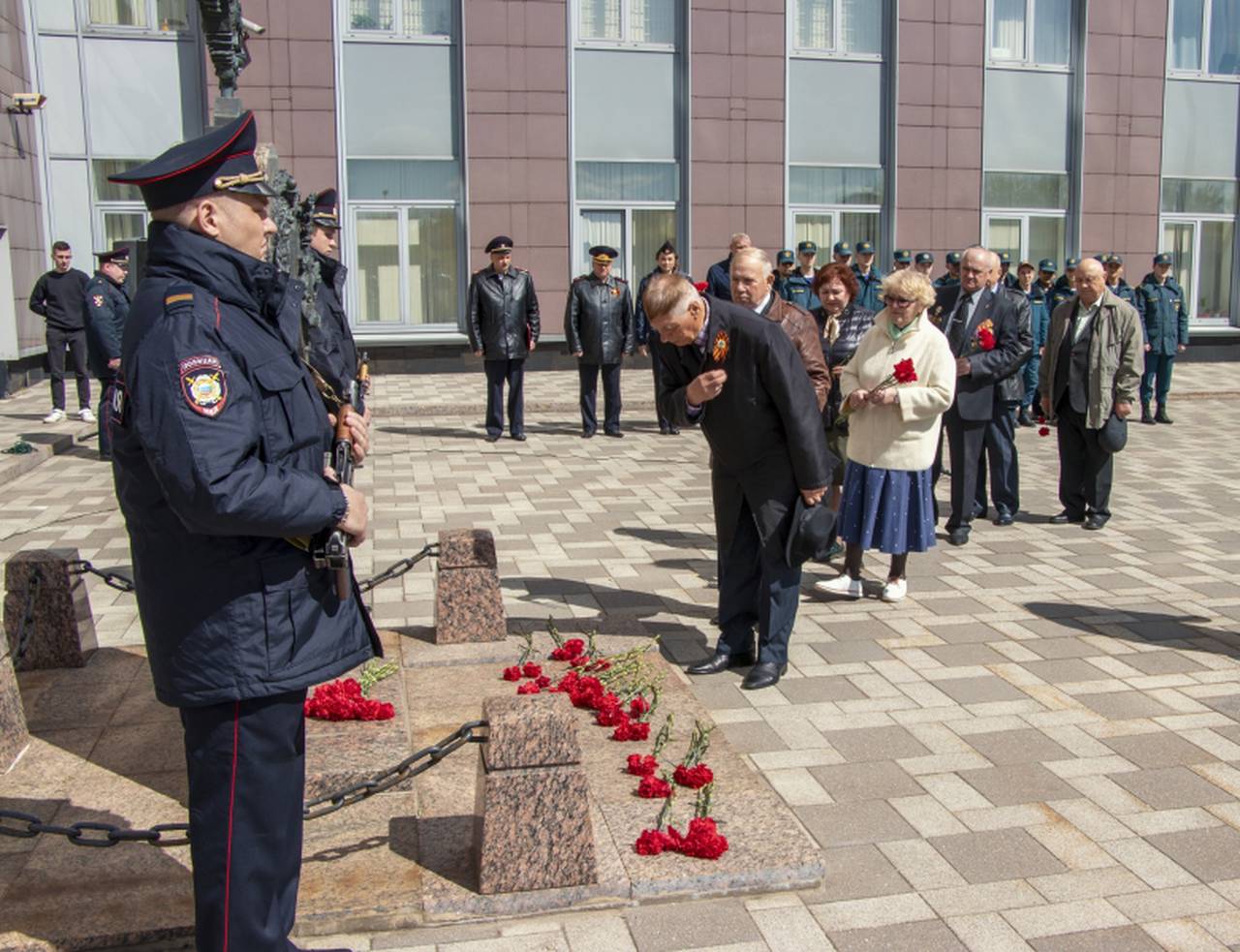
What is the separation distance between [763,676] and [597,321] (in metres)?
8.75

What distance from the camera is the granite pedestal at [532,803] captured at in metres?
3.73

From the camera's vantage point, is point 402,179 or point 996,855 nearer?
point 996,855

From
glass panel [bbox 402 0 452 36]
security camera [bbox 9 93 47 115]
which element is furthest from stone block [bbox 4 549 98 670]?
glass panel [bbox 402 0 452 36]

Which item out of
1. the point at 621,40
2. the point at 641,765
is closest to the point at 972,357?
the point at 641,765

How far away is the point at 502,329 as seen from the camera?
13578mm

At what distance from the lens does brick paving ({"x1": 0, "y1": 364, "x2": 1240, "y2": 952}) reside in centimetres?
372

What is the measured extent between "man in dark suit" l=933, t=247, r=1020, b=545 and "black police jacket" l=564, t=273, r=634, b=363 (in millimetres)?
5571

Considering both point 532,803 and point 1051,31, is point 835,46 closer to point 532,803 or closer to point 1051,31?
point 1051,31

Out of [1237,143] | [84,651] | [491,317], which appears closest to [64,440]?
[491,317]

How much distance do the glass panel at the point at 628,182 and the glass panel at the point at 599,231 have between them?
0.25m

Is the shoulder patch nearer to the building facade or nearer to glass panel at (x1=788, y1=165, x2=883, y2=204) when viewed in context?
the building facade

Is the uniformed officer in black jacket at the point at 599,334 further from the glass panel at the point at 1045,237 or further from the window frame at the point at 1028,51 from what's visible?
the glass panel at the point at 1045,237

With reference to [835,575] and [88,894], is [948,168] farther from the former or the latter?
[88,894]

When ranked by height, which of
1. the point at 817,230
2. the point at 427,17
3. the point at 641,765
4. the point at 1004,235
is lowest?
the point at 641,765
